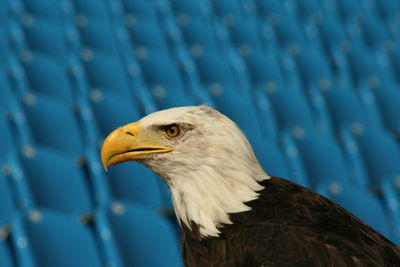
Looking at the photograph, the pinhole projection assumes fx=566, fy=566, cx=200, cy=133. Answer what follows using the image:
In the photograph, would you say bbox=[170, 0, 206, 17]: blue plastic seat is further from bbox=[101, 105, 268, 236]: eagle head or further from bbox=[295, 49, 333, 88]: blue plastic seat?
bbox=[101, 105, 268, 236]: eagle head

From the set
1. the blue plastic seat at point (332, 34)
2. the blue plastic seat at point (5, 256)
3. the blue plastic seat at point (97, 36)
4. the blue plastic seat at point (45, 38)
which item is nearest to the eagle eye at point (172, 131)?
the blue plastic seat at point (5, 256)

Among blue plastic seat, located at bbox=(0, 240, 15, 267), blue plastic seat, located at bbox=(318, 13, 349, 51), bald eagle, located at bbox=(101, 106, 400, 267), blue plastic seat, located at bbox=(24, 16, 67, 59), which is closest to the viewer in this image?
bald eagle, located at bbox=(101, 106, 400, 267)

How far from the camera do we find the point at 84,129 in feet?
7.78

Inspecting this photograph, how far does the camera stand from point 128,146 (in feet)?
4.18

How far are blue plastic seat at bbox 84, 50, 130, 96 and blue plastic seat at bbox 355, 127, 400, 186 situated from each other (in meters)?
1.21

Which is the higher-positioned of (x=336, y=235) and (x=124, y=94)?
(x=124, y=94)

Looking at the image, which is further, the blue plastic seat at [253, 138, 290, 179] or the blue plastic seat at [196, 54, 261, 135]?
the blue plastic seat at [196, 54, 261, 135]

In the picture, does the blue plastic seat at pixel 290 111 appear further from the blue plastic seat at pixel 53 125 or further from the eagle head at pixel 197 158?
the eagle head at pixel 197 158

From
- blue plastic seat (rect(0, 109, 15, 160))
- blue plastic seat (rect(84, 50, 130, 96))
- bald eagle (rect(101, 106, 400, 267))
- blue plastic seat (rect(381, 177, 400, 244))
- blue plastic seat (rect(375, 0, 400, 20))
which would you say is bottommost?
blue plastic seat (rect(381, 177, 400, 244))

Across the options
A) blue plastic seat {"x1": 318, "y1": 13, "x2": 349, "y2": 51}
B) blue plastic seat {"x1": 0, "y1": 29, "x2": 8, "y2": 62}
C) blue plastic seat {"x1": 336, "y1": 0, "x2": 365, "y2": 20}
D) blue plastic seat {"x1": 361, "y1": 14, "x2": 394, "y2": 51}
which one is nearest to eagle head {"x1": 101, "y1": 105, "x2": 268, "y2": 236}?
blue plastic seat {"x1": 0, "y1": 29, "x2": 8, "y2": 62}

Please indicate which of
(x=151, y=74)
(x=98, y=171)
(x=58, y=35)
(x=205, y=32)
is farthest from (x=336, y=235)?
(x=205, y=32)

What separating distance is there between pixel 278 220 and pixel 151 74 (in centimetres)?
210

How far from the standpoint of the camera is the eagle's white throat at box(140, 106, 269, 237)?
4.00 ft

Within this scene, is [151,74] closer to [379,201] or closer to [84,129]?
[84,129]
